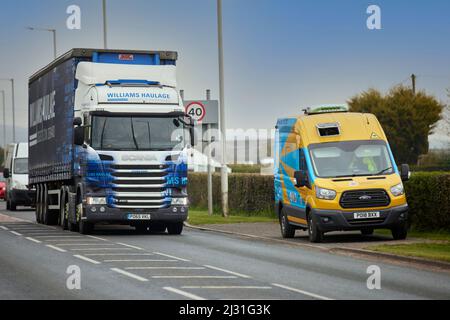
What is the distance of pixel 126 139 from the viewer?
1110 inches

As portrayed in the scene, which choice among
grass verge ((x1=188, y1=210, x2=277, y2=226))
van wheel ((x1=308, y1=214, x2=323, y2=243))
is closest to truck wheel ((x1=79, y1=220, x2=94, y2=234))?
van wheel ((x1=308, y1=214, x2=323, y2=243))

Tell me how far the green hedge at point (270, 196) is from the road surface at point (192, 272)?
13.6 feet

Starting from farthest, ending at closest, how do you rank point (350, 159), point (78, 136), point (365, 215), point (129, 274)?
1. point (78, 136)
2. point (350, 159)
3. point (365, 215)
4. point (129, 274)

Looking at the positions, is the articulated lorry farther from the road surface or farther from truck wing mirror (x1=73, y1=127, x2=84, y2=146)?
the road surface

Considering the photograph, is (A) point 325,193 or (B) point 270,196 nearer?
(A) point 325,193

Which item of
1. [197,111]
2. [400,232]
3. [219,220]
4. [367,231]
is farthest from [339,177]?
[197,111]

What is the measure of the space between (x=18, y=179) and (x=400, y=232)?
29516 mm

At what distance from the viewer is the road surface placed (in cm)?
1513

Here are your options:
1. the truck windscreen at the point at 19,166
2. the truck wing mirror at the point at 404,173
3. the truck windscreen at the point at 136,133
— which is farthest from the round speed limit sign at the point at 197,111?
the truck windscreen at the point at 19,166

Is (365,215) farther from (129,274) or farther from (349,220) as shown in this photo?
(129,274)

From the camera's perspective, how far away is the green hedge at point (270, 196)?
89.2 feet

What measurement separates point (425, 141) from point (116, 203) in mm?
70262
